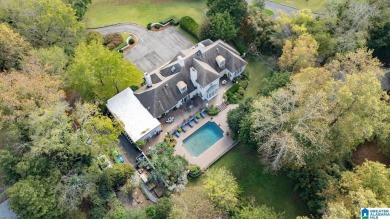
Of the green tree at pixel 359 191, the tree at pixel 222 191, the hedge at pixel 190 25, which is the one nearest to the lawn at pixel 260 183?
the tree at pixel 222 191

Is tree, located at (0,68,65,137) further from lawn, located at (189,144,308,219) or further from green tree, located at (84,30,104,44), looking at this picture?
lawn, located at (189,144,308,219)

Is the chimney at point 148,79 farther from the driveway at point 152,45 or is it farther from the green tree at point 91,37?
the green tree at point 91,37

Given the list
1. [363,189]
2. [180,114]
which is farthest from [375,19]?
[180,114]

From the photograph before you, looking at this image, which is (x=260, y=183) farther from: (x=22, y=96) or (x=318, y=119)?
(x=22, y=96)

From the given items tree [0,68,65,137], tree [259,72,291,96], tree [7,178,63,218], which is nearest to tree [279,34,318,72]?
tree [259,72,291,96]

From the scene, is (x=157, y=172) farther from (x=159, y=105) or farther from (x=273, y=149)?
(x=273, y=149)
